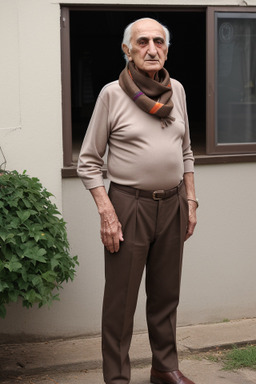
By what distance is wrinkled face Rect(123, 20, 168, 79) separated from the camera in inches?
137

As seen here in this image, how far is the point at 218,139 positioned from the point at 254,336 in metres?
1.43

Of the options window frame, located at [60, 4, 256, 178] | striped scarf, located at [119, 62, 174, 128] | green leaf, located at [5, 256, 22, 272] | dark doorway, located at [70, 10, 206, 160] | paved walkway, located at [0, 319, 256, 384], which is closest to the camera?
striped scarf, located at [119, 62, 174, 128]

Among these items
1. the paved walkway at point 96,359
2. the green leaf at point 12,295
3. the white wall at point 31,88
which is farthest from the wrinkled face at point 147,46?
the paved walkway at point 96,359

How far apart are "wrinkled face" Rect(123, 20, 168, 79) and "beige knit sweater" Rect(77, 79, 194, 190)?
0.18 metres

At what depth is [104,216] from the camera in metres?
3.51

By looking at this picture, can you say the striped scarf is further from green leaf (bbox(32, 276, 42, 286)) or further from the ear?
green leaf (bbox(32, 276, 42, 286))

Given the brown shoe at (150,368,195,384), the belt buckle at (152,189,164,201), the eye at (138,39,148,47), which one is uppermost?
the eye at (138,39,148,47)

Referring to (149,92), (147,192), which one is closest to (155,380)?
(147,192)

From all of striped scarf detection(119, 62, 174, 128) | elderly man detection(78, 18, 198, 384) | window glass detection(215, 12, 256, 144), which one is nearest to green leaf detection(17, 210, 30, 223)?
elderly man detection(78, 18, 198, 384)

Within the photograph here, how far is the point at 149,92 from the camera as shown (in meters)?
3.50

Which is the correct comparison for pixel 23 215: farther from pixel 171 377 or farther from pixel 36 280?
pixel 171 377

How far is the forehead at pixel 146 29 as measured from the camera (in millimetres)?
3494

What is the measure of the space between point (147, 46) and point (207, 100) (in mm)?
1590

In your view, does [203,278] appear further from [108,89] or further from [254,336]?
[108,89]
